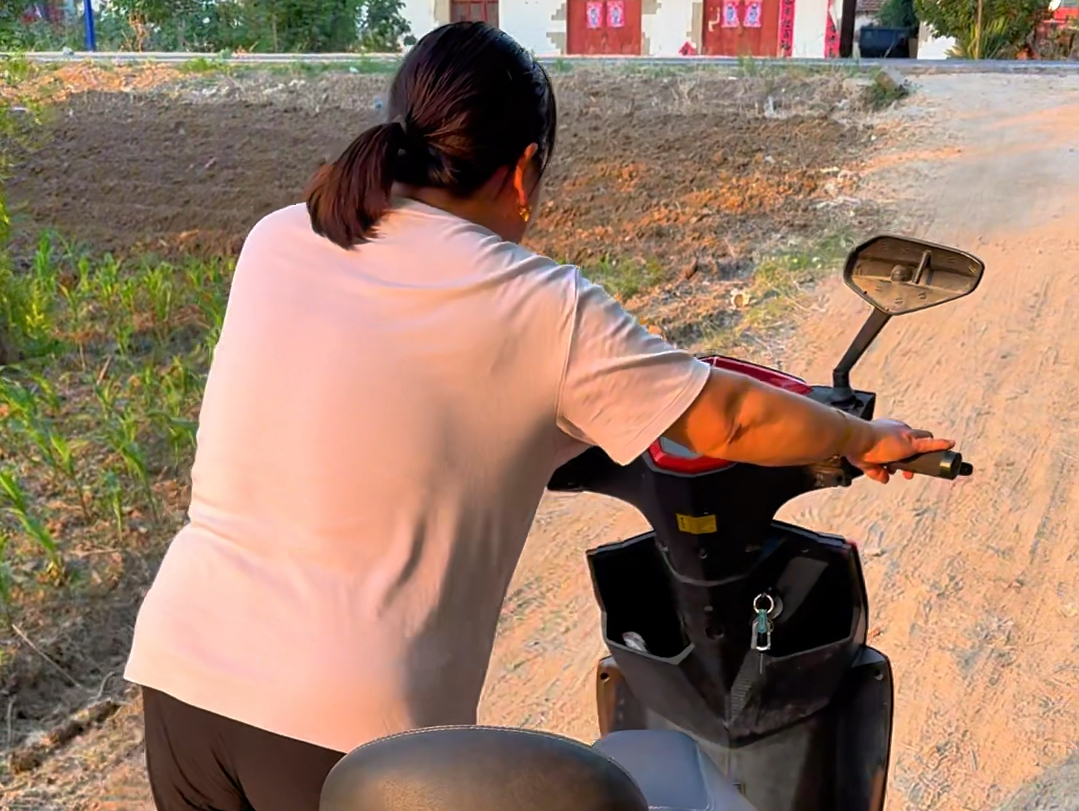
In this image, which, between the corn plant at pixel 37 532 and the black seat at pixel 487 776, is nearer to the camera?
the black seat at pixel 487 776

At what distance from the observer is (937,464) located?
1813 mm

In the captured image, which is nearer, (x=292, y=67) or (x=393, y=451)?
(x=393, y=451)

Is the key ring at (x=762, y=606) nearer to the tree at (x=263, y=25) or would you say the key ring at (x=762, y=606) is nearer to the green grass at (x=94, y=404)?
the green grass at (x=94, y=404)

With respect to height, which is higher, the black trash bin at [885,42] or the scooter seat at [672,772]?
the black trash bin at [885,42]

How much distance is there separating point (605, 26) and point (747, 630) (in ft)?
74.6

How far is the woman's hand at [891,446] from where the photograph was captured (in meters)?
1.82

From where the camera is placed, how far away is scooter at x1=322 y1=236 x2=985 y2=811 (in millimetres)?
1960

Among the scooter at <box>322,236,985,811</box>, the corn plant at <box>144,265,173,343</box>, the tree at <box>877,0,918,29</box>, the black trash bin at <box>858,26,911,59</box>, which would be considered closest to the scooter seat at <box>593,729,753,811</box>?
the scooter at <box>322,236,985,811</box>

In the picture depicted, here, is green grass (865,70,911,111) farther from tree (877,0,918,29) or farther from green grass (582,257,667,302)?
tree (877,0,918,29)

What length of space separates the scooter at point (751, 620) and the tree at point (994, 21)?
1756 centimetres

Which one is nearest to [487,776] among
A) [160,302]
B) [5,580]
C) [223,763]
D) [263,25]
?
[223,763]

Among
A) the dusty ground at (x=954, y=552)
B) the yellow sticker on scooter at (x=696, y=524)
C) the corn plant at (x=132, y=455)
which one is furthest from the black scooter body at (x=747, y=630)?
the corn plant at (x=132, y=455)

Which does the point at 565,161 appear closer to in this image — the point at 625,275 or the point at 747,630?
the point at 625,275

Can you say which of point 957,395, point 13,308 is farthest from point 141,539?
point 957,395
